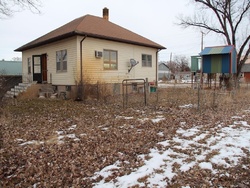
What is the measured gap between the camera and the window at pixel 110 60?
1356 centimetres

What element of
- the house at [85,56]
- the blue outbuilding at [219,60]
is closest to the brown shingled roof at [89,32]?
the house at [85,56]

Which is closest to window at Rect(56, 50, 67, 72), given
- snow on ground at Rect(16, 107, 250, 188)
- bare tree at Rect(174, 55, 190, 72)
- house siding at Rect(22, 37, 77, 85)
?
house siding at Rect(22, 37, 77, 85)

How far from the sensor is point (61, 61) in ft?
43.9

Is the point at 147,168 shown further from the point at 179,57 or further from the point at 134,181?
the point at 179,57

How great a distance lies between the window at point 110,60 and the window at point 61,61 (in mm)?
2400

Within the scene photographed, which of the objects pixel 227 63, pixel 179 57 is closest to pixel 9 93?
pixel 227 63

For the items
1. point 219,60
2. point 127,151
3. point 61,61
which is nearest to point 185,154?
point 127,151

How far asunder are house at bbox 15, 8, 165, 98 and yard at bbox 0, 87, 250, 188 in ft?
19.4

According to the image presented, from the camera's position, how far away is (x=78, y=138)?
16.5 ft

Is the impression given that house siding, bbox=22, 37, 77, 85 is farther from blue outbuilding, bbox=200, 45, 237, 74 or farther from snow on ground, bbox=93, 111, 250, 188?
blue outbuilding, bbox=200, 45, 237, 74

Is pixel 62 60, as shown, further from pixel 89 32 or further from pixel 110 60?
pixel 110 60

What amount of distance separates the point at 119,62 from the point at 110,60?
762 mm

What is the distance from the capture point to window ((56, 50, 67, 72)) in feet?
42.9

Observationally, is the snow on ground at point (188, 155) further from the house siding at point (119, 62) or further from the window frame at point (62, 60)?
the window frame at point (62, 60)
